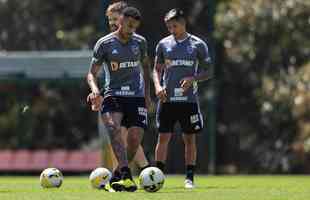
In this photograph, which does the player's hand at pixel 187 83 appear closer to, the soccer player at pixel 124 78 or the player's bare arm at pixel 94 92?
the soccer player at pixel 124 78

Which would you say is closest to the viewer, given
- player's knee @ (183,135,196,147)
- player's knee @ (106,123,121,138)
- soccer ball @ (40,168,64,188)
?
player's knee @ (106,123,121,138)

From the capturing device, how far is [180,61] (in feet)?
47.3

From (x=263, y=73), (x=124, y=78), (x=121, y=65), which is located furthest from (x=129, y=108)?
(x=263, y=73)

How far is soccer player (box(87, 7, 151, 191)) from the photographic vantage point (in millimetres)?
13055

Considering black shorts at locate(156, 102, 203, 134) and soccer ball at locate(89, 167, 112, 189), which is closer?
soccer ball at locate(89, 167, 112, 189)

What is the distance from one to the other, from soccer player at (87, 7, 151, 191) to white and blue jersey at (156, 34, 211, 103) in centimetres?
101

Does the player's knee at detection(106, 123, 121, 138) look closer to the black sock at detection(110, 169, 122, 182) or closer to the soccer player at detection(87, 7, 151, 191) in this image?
the soccer player at detection(87, 7, 151, 191)

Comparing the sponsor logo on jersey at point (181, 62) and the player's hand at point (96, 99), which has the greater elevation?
the sponsor logo on jersey at point (181, 62)

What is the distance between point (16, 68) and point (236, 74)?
9.95 meters

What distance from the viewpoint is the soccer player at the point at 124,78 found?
13055mm

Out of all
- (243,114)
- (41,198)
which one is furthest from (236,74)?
(41,198)

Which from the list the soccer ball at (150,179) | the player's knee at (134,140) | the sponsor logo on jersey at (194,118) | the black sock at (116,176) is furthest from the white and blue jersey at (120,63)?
the sponsor logo on jersey at (194,118)

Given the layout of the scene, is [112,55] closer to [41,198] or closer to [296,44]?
[41,198]

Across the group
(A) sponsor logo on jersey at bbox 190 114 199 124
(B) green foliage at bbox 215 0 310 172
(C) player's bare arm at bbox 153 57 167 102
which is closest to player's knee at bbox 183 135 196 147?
(A) sponsor logo on jersey at bbox 190 114 199 124
